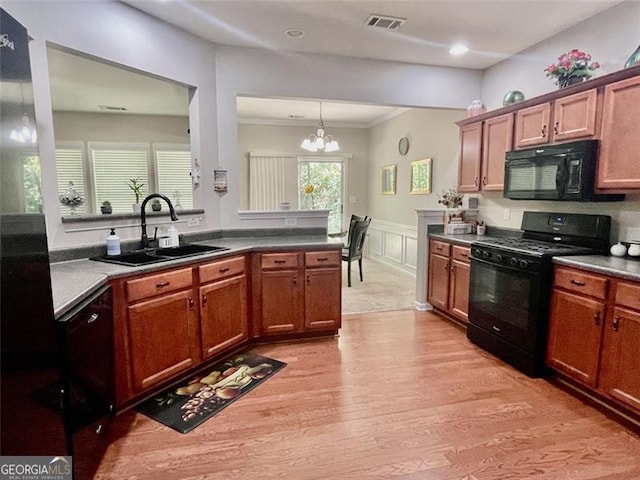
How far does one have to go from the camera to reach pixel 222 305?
285cm

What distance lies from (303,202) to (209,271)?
4.64 metres

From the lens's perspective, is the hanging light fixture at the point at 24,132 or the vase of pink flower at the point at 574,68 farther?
the vase of pink flower at the point at 574,68

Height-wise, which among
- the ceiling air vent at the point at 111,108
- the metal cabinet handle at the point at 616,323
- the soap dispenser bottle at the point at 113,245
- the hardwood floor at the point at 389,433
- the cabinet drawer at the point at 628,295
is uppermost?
the ceiling air vent at the point at 111,108

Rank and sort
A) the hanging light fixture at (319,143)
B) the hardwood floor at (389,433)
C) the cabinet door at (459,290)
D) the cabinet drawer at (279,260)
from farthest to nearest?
the hanging light fixture at (319,143), the cabinet door at (459,290), the cabinet drawer at (279,260), the hardwood floor at (389,433)

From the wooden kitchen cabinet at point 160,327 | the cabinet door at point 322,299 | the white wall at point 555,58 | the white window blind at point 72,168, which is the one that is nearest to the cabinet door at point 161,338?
the wooden kitchen cabinet at point 160,327

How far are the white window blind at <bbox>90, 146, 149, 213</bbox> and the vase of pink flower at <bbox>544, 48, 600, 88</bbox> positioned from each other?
5661 mm

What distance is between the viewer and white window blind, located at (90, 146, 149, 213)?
5.81 m

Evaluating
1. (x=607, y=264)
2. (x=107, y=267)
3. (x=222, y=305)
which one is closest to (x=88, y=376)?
(x=107, y=267)

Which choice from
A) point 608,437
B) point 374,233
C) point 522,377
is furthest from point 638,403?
point 374,233

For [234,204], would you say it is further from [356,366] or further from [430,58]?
[430,58]

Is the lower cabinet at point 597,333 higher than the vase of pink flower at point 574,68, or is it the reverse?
the vase of pink flower at point 574,68

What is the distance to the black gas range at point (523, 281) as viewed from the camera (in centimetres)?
265

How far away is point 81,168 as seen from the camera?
5719 millimetres

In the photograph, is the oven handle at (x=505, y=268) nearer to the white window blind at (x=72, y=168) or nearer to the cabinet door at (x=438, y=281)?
the cabinet door at (x=438, y=281)
